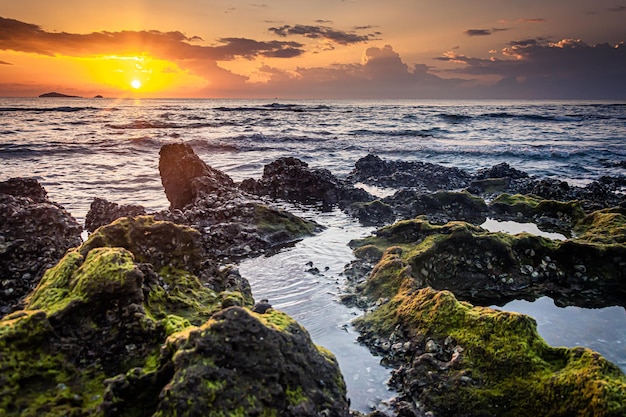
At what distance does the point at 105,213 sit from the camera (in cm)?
1105

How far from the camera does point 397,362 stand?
564cm

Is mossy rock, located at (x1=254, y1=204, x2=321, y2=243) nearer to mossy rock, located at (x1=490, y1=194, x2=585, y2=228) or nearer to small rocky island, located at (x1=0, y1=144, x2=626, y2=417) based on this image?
small rocky island, located at (x1=0, y1=144, x2=626, y2=417)

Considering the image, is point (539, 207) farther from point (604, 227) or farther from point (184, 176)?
point (184, 176)

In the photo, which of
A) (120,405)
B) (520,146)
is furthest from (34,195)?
(520,146)

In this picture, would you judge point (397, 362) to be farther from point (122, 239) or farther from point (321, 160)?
point (321, 160)

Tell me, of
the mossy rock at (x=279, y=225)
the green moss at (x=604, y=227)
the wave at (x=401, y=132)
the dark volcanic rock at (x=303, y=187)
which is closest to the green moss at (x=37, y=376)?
the mossy rock at (x=279, y=225)

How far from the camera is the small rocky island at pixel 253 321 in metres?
3.35

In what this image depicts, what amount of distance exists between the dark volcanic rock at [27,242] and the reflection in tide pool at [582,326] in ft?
27.1

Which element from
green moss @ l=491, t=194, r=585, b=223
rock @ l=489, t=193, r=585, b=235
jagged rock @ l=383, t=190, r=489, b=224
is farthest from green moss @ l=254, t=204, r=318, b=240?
green moss @ l=491, t=194, r=585, b=223

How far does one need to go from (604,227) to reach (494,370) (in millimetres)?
8038

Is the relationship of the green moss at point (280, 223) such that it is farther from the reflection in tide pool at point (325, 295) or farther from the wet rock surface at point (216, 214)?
the reflection in tide pool at point (325, 295)

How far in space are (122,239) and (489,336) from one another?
4.78 m

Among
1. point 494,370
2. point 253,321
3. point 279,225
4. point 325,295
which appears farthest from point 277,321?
point 279,225

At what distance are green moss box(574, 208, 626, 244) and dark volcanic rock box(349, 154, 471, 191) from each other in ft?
24.1
